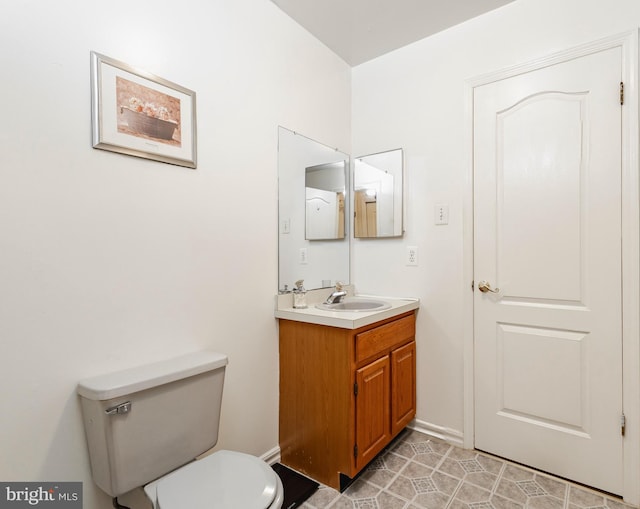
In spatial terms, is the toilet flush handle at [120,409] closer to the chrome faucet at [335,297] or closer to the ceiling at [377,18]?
the chrome faucet at [335,297]

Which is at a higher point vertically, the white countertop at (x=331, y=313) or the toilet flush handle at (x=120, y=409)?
the white countertop at (x=331, y=313)

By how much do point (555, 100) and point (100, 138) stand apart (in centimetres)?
213

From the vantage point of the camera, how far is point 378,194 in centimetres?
241


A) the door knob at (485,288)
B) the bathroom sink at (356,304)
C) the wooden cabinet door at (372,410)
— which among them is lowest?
the wooden cabinet door at (372,410)

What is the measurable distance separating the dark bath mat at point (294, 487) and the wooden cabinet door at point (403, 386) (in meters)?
0.56

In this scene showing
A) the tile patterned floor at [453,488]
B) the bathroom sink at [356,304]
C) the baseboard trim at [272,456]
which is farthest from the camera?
the bathroom sink at [356,304]

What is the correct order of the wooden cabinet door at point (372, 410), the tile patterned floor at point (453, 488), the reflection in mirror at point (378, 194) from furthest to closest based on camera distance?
the reflection in mirror at point (378, 194) < the wooden cabinet door at point (372, 410) < the tile patterned floor at point (453, 488)

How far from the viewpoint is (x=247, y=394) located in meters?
1.79

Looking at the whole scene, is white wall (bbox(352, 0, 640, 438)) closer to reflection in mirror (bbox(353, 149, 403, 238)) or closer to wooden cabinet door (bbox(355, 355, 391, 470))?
reflection in mirror (bbox(353, 149, 403, 238))

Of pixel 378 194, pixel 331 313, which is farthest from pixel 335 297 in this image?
pixel 378 194

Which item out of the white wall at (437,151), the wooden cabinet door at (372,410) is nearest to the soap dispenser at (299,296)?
the wooden cabinet door at (372,410)

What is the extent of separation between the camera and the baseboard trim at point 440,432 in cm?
208

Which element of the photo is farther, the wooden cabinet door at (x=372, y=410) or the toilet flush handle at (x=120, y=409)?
the wooden cabinet door at (x=372, y=410)

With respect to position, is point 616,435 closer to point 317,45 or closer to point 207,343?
point 207,343
